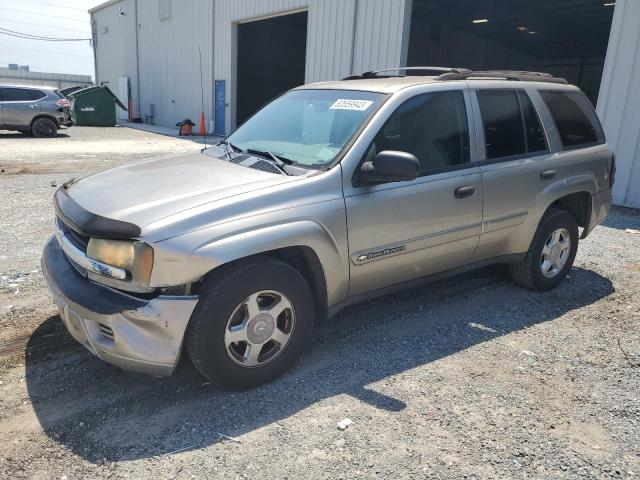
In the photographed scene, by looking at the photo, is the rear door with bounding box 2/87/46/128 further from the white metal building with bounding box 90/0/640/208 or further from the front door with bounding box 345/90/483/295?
the front door with bounding box 345/90/483/295

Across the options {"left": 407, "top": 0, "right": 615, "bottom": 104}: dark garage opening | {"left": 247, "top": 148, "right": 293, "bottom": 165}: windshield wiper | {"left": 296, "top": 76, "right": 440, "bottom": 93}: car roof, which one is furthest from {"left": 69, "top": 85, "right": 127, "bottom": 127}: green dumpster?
{"left": 247, "top": 148, "right": 293, "bottom": 165}: windshield wiper

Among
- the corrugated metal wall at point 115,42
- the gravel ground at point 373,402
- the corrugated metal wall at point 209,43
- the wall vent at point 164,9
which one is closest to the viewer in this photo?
the gravel ground at point 373,402

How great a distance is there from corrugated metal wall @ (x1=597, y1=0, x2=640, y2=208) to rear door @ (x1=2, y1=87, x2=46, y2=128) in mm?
16886

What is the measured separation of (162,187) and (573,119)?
3816 mm

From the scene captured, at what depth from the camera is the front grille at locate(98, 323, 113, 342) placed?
271cm

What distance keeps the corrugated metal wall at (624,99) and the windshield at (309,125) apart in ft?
23.7

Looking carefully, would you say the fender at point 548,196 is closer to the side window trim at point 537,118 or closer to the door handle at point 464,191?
the side window trim at point 537,118

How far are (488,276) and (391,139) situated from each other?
7.80 ft

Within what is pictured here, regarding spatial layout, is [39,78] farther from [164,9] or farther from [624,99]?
[624,99]

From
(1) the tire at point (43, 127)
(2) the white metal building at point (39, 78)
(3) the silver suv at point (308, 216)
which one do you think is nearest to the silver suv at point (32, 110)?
(1) the tire at point (43, 127)

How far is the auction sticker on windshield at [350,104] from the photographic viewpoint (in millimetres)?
3613

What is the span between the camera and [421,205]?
3.62m

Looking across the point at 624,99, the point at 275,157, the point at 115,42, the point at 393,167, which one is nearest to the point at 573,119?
the point at 393,167

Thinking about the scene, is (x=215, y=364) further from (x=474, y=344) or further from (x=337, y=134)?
(x=474, y=344)
